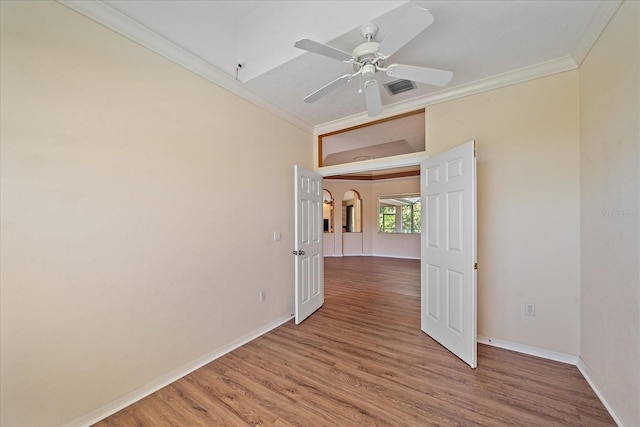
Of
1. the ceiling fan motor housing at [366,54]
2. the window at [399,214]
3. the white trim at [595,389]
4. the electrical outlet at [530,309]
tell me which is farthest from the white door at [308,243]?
the window at [399,214]

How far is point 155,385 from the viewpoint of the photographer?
1886mm

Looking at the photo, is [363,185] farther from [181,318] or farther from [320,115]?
[181,318]

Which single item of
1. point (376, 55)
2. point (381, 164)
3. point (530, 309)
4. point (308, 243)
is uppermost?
point (376, 55)

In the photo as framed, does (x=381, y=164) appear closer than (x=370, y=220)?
Yes

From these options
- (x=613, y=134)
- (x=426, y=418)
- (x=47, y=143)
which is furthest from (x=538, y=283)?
(x=47, y=143)

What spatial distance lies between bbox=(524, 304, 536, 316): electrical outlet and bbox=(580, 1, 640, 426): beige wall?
32 centimetres

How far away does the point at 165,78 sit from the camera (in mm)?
1971

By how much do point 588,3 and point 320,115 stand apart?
8.13ft

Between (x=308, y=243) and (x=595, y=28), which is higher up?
(x=595, y=28)

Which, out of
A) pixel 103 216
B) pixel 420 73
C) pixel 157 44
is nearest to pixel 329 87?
pixel 420 73

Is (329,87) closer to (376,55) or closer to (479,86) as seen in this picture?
(376,55)

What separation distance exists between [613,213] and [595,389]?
1.37 meters

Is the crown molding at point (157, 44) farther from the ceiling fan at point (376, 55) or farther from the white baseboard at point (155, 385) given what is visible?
the white baseboard at point (155, 385)

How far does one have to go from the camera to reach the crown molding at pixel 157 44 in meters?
1.56
